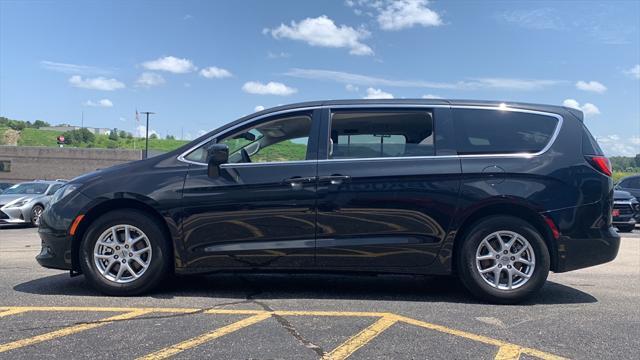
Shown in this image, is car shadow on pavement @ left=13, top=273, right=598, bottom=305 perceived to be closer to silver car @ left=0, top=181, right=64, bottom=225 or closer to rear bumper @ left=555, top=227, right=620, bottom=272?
rear bumper @ left=555, top=227, right=620, bottom=272

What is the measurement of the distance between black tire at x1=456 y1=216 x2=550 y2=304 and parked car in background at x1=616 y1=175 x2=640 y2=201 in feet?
42.6

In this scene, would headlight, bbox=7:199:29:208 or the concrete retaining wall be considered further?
the concrete retaining wall

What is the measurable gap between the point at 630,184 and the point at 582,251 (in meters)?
13.5

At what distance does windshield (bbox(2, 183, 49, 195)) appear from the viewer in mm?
14633

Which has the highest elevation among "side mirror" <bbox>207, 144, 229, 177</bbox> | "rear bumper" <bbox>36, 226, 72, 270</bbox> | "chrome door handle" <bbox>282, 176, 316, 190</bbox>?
"side mirror" <bbox>207, 144, 229, 177</bbox>

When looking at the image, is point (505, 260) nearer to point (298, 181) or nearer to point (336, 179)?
point (336, 179)

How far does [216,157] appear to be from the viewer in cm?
482

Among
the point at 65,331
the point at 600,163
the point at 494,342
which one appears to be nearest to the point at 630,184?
the point at 600,163

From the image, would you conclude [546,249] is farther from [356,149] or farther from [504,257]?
[356,149]

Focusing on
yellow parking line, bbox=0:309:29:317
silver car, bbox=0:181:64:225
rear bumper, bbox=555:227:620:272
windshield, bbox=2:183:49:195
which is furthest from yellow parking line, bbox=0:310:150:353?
windshield, bbox=2:183:49:195

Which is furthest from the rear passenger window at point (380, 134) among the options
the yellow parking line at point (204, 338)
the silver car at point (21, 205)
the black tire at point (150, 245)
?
the silver car at point (21, 205)

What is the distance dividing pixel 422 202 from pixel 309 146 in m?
1.18

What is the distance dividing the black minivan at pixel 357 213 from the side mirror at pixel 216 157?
0.06 ft

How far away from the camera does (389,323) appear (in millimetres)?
4219
